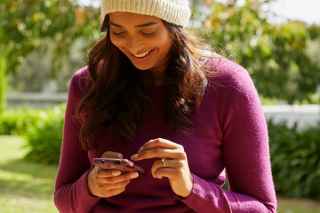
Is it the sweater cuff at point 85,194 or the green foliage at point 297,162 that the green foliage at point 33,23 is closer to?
the green foliage at point 297,162

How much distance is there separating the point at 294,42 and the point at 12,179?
415cm

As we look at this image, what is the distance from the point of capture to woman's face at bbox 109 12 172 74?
1.94 m

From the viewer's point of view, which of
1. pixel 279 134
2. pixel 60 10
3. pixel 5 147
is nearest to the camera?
pixel 60 10

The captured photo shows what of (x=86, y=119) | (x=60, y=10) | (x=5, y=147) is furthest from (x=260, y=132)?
(x=5, y=147)

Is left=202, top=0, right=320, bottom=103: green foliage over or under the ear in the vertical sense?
under

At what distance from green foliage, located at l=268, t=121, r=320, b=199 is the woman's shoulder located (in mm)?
6539

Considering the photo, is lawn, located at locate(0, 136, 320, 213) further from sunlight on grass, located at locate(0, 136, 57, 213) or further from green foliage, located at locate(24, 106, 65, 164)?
green foliage, located at locate(24, 106, 65, 164)

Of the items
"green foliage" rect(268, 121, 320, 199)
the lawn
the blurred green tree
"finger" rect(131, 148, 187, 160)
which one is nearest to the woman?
"finger" rect(131, 148, 187, 160)

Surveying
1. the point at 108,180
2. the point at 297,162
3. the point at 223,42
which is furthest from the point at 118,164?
the point at 297,162

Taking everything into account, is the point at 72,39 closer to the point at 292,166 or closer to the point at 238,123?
the point at 292,166

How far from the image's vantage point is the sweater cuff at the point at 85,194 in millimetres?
1977

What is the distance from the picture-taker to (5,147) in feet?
45.5

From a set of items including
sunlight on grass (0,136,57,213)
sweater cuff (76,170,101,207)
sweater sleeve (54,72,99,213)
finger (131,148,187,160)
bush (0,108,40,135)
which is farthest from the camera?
bush (0,108,40,135)

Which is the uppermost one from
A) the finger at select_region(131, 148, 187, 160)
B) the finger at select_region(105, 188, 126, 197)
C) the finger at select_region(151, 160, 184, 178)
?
the finger at select_region(131, 148, 187, 160)
